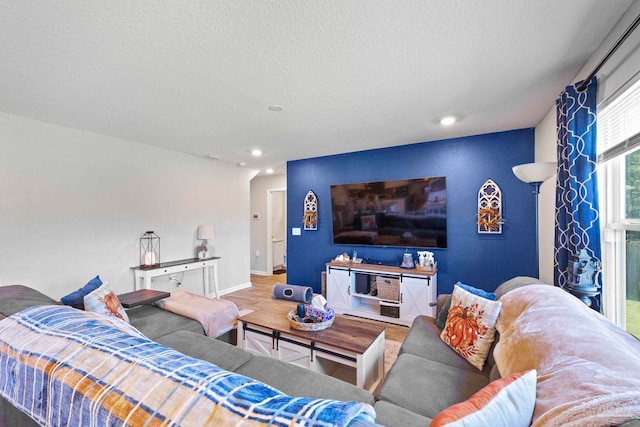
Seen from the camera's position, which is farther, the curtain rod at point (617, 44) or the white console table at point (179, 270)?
the white console table at point (179, 270)

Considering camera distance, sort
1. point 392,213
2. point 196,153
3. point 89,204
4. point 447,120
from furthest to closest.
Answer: point 196,153
point 392,213
point 89,204
point 447,120

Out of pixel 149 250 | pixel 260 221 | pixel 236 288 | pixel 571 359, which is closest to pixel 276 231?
pixel 260 221

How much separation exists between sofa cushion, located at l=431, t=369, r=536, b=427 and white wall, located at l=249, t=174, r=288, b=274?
5758 mm

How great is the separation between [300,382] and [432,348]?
1.03 m

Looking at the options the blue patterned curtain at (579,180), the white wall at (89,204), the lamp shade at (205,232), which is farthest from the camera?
the lamp shade at (205,232)

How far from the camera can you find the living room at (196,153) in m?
1.61

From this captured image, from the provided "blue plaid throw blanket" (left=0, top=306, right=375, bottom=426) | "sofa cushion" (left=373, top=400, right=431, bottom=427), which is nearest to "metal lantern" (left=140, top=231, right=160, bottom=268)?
"blue plaid throw blanket" (left=0, top=306, right=375, bottom=426)

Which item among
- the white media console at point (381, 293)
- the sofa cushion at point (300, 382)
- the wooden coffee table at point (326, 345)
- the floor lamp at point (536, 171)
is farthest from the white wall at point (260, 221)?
the floor lamp at point (536, 171)

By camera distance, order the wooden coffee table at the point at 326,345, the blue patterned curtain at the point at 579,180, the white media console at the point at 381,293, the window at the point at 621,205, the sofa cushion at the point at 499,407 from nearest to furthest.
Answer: the sofa cushion at the point at 499,407, the window at the point at 621,205, the blue patterned curtain at the point at 579,180, the wooden coffee table at the point at 326,345, the white media console at the point at 381,293

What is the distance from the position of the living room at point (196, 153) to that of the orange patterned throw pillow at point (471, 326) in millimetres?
1221

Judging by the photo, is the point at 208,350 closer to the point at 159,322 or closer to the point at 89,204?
the point at 159,322

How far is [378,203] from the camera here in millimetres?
3939

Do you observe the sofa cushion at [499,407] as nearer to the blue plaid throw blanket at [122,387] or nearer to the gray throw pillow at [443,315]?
the blue plaid throw blanket at [122,387]

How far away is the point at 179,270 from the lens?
389 cm
